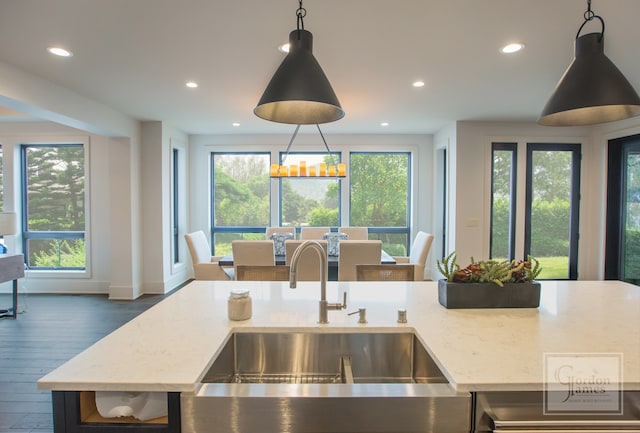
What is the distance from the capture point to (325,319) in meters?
1.50

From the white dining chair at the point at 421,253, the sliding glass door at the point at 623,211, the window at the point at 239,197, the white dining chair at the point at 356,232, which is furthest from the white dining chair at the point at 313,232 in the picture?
the sliding glass door at the point at 623,211

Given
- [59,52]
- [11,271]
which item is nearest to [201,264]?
[11,271]

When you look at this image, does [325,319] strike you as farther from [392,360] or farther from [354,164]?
[354,164]

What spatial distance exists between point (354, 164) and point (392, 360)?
5248mm

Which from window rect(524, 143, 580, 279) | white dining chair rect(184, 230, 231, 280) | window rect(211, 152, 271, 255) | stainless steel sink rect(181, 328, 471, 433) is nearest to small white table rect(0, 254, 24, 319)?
white dining chair rect(184, 230, 231, 280)

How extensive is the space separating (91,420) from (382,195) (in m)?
5.85

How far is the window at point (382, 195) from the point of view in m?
6.50

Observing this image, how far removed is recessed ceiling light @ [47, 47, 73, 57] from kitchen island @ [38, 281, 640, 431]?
224 cm

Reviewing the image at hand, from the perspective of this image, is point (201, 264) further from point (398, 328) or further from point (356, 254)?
point (398, 328)

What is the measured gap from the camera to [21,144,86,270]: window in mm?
5426

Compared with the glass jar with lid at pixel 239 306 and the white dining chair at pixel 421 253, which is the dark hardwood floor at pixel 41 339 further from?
the white dining chair at pixel 421 253

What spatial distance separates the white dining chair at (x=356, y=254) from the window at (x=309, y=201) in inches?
110

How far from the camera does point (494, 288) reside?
170 centimetres

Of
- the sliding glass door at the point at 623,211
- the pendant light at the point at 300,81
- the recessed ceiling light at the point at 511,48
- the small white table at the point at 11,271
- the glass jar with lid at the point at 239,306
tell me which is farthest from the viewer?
the sliding glass door at the point at 623,211
